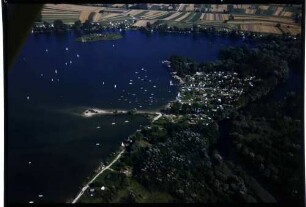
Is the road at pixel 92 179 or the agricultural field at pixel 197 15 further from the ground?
the agricultural field at pixel 197 15

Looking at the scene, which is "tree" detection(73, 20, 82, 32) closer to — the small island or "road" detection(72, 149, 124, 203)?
the small island

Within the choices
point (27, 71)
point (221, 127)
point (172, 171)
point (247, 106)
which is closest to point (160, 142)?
point (172, 171)

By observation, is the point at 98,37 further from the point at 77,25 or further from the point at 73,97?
the point at 73,97

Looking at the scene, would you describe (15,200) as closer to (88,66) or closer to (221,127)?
(88,66)

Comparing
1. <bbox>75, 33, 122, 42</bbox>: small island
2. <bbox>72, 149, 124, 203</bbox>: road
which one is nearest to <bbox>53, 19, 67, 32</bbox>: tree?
<bbox>75, 33, 122, 42</bbox>: small island

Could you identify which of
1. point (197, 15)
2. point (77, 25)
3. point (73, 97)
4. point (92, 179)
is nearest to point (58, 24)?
point (77, 25)

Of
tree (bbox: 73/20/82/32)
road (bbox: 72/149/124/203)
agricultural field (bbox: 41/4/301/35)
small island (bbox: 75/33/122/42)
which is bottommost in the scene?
road (bbox: 72/149/124/203)

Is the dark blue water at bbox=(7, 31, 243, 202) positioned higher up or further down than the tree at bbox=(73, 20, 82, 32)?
further down

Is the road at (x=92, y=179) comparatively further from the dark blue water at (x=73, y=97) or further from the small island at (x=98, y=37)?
the small island at (x=98, y=37)

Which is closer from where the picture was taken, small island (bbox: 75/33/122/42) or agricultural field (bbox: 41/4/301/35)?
agricultural field (bbox: 41/4/301/35)

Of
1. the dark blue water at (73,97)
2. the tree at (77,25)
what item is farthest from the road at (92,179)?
the tree at (77,25)
